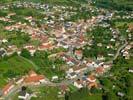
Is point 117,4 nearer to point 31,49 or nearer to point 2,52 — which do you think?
point 31,49

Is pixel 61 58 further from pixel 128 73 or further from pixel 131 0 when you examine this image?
pixel 131 0

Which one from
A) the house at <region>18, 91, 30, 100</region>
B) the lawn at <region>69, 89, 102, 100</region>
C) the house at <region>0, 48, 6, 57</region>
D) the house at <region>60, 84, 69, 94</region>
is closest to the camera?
the lawn at <region>69, 89, 102, 100</region>

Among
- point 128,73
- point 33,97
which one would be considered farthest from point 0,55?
point 128,73

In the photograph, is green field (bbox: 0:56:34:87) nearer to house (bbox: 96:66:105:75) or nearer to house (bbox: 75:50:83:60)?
house (bbox: 75:50:83:60)

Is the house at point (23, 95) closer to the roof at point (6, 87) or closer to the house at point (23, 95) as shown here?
the house at point (23, 95)

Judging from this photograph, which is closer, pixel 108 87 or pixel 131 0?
pixel 108 87

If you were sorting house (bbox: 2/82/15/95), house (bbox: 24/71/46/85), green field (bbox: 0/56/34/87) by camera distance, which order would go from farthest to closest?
1. green field (bbox: 0/56/34/87)
2. house (bbox: 24/71/46/85)
3. house (bbox: 2/82/15/95)

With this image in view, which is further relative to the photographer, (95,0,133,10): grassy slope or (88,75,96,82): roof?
(95,0,133,10): grassy slope

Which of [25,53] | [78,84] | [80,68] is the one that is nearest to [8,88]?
[78,84]

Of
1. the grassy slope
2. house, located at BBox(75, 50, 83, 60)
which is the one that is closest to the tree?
house, located at BBox(75, 50, 83, 60)
